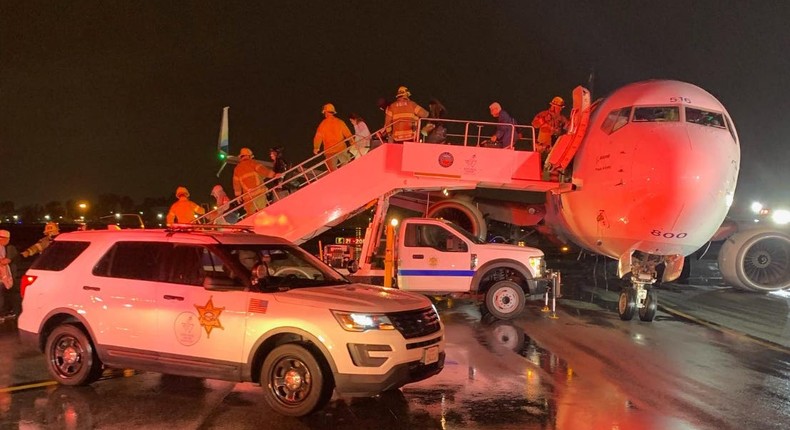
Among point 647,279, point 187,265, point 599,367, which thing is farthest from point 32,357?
point 647,279

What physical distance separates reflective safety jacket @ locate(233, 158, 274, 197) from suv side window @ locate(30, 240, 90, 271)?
638 cm

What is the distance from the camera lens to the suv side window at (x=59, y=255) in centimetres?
691

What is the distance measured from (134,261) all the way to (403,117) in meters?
7.49

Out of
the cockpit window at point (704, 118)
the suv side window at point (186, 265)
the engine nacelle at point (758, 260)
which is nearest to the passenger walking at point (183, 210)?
the suv side window at point (186, 265)

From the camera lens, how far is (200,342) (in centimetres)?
595

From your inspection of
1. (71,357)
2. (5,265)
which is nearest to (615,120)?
(71,357)

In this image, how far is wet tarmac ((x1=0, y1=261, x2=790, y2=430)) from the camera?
18.6 ft

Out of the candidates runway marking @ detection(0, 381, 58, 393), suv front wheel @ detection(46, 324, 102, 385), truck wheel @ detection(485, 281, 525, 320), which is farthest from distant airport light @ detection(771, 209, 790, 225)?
runway marking @ detection(0, 381, 58, 393)

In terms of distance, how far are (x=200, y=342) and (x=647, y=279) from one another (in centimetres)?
916

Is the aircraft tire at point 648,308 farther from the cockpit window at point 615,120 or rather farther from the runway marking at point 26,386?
the runway marking at point 26,386

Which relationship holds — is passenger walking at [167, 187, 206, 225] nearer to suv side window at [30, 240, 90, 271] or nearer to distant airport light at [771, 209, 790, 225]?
suv side window at [30, 240, 90, 271]

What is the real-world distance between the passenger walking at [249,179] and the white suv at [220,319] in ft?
20.5

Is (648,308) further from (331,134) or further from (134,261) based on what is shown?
Answer: (134,261)

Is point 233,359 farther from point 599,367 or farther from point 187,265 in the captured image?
point 599,367
